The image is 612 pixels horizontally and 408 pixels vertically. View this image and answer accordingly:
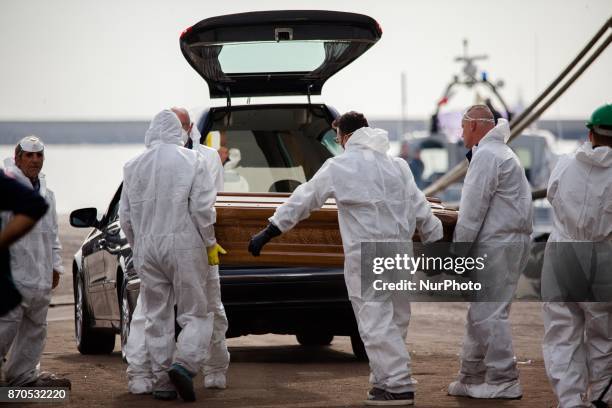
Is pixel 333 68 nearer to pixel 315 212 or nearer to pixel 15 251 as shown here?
pixel 315 212

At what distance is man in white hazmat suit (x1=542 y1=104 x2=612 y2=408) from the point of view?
872cm

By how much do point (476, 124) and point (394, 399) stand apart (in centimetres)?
198

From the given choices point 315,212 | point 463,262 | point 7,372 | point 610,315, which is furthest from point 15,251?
point 610,315

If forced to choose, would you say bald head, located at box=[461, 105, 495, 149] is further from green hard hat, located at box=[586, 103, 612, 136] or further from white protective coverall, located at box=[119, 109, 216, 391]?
white protective coverall, located at box=[119, 109, 216, 391]

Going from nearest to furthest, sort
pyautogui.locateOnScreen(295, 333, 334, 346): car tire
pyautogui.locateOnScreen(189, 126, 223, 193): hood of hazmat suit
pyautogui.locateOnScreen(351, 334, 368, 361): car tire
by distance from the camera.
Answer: pyautogui.locateOnScreen(189, 126, 223, 193): hood of hazmat suit < pyautogui.locateOnScreen(351, 334, 368, 361): car tire < pyautogui.locateOnScreen(295, 333, 334, 346): car tire

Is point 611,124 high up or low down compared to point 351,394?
up

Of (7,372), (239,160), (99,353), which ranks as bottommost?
(99,353)

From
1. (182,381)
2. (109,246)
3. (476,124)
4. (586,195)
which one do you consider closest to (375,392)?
(182,381)

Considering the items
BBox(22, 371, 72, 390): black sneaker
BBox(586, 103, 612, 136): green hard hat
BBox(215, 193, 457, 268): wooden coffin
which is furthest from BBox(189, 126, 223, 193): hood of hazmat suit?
BBox(586, 103, 612, 136): green hard hat

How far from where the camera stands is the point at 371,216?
9.43 m

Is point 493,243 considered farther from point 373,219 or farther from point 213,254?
point 213,254

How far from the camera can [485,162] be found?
9.88m

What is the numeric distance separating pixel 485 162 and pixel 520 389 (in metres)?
1.45

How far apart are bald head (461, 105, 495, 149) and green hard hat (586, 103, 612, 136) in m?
1.40
